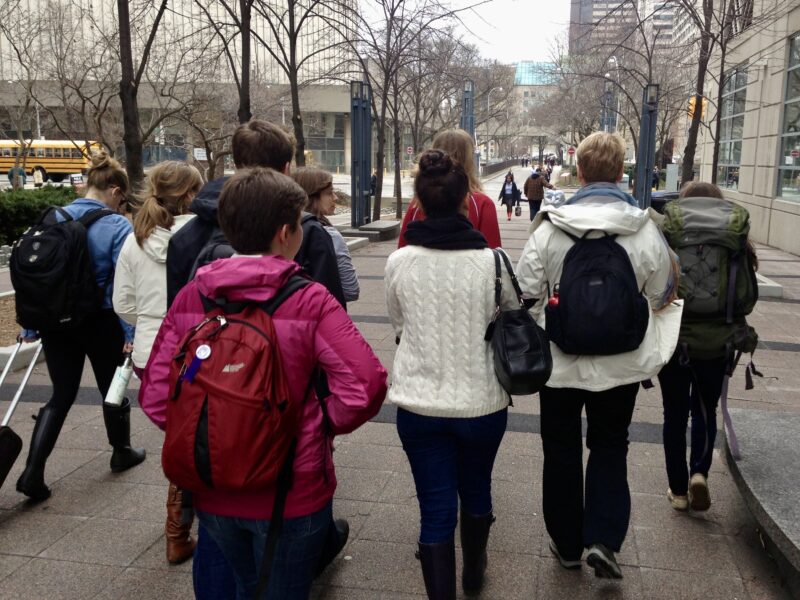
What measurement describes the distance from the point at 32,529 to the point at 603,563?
2.68 meters

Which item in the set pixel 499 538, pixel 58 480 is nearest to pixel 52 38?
pixel 58 480

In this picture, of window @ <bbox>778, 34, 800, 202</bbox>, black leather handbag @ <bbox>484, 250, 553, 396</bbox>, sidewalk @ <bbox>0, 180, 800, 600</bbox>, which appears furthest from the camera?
window @ <bbox>778, 34, 800, 202</bbox>

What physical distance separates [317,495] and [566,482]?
140cm

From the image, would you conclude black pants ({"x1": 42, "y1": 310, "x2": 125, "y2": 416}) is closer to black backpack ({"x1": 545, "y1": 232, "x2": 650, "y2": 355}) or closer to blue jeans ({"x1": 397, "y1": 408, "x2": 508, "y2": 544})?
blue jeans ({"x1": 397, "y1": 408, "x2": 508, "y2": 544})

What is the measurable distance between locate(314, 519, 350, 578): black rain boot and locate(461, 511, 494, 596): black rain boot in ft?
1.80

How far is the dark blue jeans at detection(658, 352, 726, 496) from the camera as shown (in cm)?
370

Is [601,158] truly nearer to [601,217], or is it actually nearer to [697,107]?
[601,217]

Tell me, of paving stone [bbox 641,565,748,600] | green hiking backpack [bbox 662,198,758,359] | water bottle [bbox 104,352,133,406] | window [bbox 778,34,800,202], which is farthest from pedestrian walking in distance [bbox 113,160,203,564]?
window [bbox 778,34,800,202]

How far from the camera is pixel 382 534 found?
372 centimetres

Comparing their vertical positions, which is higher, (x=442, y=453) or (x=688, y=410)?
(x=442, y=453)

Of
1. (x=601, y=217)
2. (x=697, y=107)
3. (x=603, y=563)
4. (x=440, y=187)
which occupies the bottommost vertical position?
(x=603, y=563)

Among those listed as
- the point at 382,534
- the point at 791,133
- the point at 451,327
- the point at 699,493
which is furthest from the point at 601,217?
the point at 791,133

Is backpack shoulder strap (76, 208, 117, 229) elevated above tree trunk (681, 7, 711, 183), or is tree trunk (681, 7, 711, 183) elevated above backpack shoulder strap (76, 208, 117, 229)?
tree trunk (681, 7, 711, 183)

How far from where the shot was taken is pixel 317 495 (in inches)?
85.1
